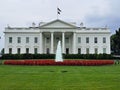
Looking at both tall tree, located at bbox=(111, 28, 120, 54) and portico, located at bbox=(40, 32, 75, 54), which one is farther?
tall tree, located at bbox=(111, 28, 120, 54)

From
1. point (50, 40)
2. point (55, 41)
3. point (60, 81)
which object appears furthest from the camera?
point (55, 41)

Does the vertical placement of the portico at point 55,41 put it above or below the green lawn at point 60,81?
above

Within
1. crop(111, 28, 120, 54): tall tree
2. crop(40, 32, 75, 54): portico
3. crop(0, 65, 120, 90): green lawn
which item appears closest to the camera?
crop(0, 65, 120, 90): green lawn

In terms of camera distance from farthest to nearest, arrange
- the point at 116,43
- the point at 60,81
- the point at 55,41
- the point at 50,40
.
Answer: the point at 116,43
the point at 55,41
the point at 50,40
the point at 60,81

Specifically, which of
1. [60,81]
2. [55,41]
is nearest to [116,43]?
[55,41]

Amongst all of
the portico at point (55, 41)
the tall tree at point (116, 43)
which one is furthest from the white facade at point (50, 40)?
the tall tree at point (116, 43)

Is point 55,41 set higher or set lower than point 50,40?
lower

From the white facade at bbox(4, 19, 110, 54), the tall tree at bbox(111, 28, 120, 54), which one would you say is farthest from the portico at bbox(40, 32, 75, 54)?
the tall tree at bbox(111, 28, 120, 54)

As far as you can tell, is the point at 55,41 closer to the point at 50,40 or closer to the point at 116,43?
the point at 50,40

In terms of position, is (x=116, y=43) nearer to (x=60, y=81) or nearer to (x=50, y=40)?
(x=50, y=40)

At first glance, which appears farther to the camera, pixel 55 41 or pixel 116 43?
pixel 116 43

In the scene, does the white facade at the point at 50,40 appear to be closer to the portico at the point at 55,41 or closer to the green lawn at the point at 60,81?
the portico at the point at 55,41

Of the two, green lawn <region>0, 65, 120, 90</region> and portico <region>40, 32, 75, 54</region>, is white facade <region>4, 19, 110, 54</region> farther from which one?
green lawn <region>0, 65, 120, 90</region>

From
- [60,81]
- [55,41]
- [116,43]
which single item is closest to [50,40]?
[55,41]
